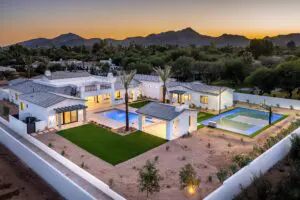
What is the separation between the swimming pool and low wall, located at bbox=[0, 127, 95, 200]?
16.4 metres

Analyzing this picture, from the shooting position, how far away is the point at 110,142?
2061cm

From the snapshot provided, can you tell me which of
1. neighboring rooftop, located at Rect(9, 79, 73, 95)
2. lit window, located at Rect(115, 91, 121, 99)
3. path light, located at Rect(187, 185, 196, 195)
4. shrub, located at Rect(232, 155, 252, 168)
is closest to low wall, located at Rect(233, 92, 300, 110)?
lit window, located at Rect(115, 91, 121, 99)

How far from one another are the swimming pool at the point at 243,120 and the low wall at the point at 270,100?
11.8 ft

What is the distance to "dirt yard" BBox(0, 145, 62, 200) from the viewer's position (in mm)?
12852

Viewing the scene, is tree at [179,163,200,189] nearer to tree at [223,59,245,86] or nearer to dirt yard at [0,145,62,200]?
dirt yard at [0,145,62,200]

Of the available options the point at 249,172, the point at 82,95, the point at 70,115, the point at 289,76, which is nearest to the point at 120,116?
the point at 82,95

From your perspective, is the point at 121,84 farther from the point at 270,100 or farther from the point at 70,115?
the point at 270,100

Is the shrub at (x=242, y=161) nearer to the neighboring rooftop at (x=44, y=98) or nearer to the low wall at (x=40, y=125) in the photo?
the neighboring rooftop at (x=44, y=98)

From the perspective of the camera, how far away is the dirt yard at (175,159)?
13594 millimetres

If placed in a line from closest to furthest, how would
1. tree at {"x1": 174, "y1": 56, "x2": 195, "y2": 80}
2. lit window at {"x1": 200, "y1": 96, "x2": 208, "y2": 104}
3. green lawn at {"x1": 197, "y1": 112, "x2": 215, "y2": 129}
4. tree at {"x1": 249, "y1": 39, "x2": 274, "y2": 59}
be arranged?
green lawn at {"x1": 197, "y1": 112, "x2": 215, "y2": 129} < lit window at {"x1": 200, "y1": 96, "x2": 208, "y2": 104} < tree at {"x1": 174, "y1": 56, "x2": 195, "y2": 80} < tree at {"x1": 249, "y1": 39, "x2": 274, "y2": 59}

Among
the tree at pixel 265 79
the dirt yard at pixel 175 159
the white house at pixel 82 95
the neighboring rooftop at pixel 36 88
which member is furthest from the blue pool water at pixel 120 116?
the tree at pixel 265 79

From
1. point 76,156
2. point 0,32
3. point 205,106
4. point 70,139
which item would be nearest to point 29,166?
point 76,156

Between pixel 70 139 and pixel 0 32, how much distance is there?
2153 inches

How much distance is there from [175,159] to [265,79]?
26.0 metres
